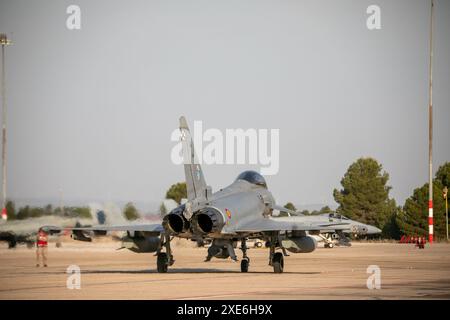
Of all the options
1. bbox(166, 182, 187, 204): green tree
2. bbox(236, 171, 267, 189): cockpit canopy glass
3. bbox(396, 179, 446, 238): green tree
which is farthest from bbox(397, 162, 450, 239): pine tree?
bbox(236, 171, 267, 189): cockpit canopy glass

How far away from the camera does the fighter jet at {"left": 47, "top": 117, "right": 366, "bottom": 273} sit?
32.5 m

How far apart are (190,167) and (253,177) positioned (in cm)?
419

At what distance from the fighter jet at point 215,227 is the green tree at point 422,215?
63719 mm

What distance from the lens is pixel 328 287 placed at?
26500mm

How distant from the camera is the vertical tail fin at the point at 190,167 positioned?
111 ft

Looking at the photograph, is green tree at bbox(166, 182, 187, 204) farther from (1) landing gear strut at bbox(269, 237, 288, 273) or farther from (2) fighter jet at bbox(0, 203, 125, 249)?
(1) landing gear strut at bbox(269, 237, 288, 273)

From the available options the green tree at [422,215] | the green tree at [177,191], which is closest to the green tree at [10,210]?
the green tree at [422,215]

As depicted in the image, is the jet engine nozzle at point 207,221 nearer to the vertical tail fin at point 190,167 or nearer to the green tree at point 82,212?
the vertical tail fin at point 190,167

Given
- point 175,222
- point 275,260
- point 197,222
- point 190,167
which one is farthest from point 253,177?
point 175,222

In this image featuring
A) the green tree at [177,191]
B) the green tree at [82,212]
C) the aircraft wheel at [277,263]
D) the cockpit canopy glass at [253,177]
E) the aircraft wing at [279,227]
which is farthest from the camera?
the green tree at [177,191]
